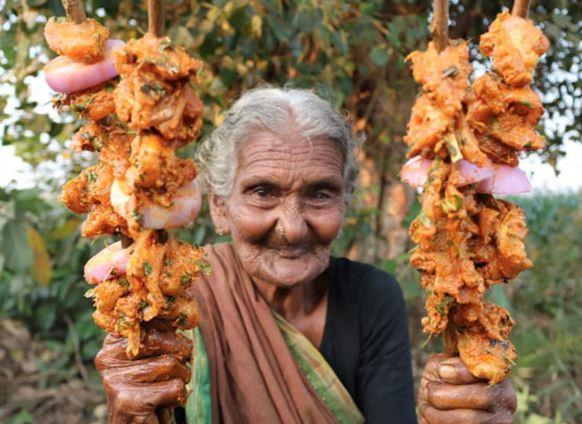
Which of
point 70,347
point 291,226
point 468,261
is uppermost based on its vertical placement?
point 291,226

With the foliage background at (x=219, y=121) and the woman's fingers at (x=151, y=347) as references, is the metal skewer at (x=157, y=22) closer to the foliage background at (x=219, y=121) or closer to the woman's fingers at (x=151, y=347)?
the woman's fingers at (x=151, y=347)

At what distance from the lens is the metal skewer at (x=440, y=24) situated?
1.10 m

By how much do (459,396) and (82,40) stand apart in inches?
40.6

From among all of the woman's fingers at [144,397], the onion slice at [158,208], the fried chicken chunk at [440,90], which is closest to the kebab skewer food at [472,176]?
the fried chicken chunk at [440,90]

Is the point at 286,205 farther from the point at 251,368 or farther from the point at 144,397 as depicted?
the point at 144,397

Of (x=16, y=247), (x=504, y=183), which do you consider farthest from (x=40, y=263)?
(x=504, y=183)

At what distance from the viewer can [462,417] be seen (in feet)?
4.45

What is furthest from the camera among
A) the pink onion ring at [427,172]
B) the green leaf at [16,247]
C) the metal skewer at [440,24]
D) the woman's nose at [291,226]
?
the green leaf at [16,247]

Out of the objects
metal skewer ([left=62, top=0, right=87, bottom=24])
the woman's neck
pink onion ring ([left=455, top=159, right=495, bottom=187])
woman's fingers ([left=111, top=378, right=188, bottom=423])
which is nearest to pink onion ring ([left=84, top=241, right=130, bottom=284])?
woman's fingers ([left=111, top=378, right=188, bottom=423])

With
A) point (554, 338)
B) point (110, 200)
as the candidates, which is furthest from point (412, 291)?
point (554, 338)

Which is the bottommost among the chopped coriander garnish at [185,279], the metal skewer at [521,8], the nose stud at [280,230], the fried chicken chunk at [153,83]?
the chopped coriander garnish at [185,279]

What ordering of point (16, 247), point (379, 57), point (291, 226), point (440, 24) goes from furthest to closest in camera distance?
point (379, 57) → point (16, 247) → point (291, 226) → point (440, 24)

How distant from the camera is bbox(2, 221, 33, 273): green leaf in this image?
103 inches

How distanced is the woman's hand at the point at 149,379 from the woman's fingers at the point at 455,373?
0.54 m
